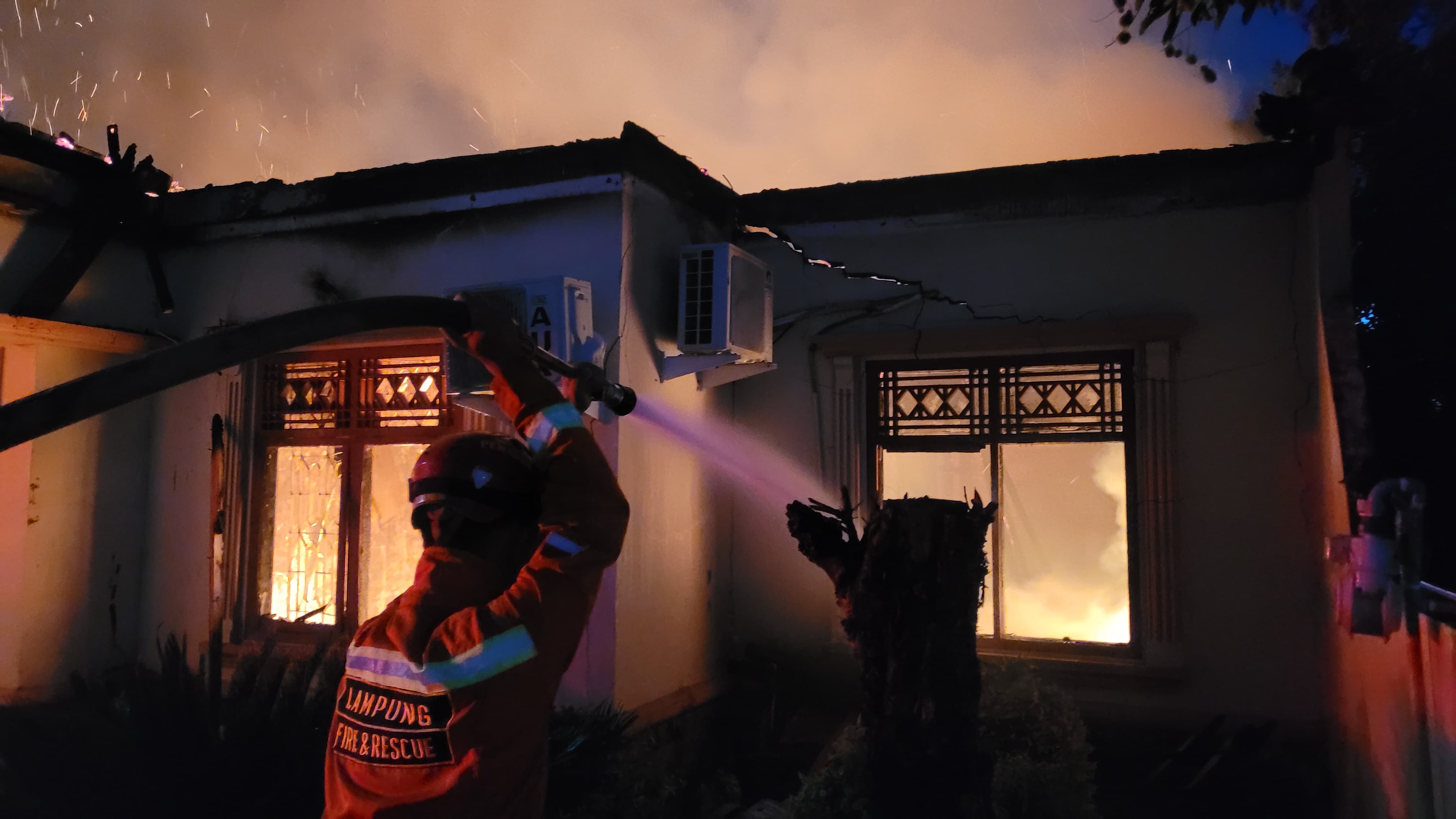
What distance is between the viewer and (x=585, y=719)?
4.36 m

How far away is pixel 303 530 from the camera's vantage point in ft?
21.0

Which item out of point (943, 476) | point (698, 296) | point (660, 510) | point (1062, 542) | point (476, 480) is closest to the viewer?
point (476, 480)

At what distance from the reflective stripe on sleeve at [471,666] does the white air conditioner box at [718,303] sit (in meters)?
3.57

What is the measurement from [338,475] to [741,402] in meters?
3.06

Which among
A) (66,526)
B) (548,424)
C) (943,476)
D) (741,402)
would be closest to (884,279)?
(741,402)

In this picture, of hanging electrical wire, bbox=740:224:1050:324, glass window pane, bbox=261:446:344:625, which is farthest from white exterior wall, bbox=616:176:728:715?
glass window pane, bbox=261:446:344:625

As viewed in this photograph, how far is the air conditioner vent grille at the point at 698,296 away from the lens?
17.7ft

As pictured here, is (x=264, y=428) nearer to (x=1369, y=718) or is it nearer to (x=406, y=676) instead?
(x=406, y=676)

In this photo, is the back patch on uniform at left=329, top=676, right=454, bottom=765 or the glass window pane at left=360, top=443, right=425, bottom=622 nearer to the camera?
the back patch on uniform at left=329, top=676, right=454, bottom=765

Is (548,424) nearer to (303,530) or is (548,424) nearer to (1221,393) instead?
(1221,393)

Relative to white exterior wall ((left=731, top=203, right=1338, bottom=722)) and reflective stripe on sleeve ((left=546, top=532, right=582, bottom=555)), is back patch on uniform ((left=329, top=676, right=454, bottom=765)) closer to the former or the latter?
reflective stripe on sleeve ((left=546, top=532, right=582, bottom=555))

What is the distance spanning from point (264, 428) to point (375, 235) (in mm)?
1777

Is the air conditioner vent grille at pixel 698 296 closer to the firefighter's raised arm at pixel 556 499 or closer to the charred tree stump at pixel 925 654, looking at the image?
the charred tree stump at pixel 925 654

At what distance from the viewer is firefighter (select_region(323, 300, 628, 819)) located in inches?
73.6
